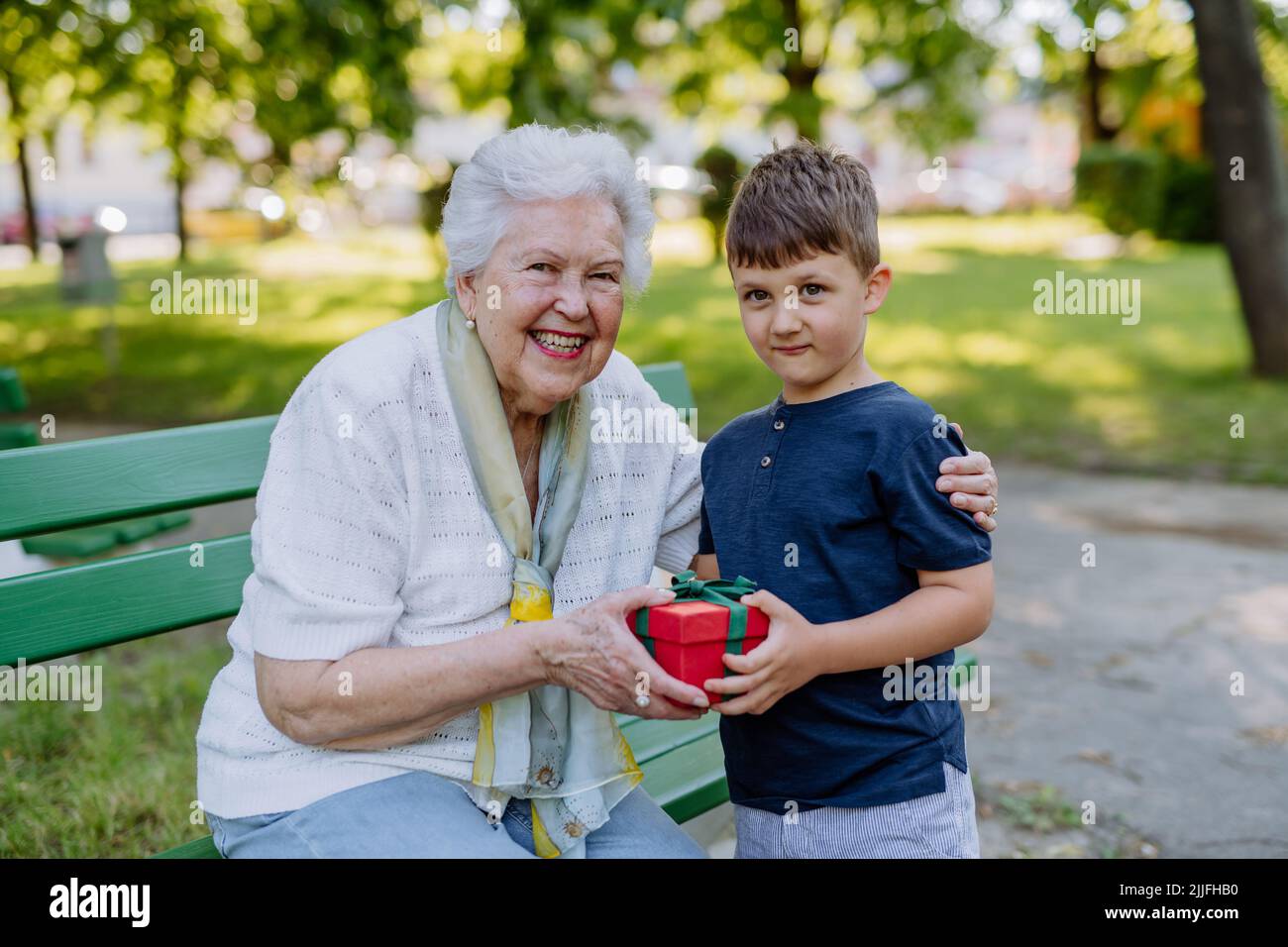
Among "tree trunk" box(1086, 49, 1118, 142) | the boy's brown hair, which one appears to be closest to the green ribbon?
the boy's brown hair

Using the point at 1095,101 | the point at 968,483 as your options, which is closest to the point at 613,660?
the point at 968,483

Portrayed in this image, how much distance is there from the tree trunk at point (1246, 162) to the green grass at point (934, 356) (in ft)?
2.36

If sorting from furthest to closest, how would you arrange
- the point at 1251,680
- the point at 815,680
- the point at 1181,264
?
the point at 1181,264, the point at 1251,680, the point at 815,680

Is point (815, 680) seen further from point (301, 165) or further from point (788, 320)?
point (301, 165)

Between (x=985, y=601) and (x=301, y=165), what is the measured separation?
44.1 feet

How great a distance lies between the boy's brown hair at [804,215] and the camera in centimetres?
205

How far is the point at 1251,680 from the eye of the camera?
4.41 metres

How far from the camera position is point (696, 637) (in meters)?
1.82

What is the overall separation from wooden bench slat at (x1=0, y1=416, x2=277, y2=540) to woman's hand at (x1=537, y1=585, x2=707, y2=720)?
36.3 inches

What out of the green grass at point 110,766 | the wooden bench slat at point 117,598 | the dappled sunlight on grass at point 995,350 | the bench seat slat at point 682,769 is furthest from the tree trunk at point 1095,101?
the wooden bench slat at point 117,598

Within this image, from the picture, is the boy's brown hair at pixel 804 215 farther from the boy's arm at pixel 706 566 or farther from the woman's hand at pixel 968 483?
the boy's arm at pixel 706 566

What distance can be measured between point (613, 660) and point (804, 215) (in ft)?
2.64

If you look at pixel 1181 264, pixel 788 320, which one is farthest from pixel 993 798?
pixel 1181 264
